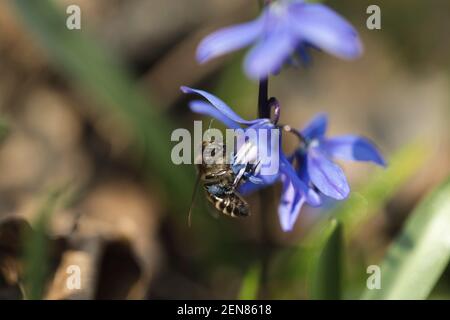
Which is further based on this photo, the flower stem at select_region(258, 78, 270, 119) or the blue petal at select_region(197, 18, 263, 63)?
the flower stem at select_region(258, 78, 270, 119)

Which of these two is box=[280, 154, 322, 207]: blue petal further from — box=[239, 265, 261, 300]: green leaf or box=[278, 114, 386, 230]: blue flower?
box=[239, 265, 261, 300]: green leaf

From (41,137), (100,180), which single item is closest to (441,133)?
(100,180)

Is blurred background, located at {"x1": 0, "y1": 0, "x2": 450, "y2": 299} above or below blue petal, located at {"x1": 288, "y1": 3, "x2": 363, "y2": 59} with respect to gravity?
below

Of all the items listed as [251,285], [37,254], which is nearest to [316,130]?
[251,285]

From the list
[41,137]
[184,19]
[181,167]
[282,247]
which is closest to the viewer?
[181,167]

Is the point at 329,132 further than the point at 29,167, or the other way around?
the point at 329,132

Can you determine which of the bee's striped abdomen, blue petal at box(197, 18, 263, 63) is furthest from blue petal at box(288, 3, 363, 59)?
the bee's striped abdomen
